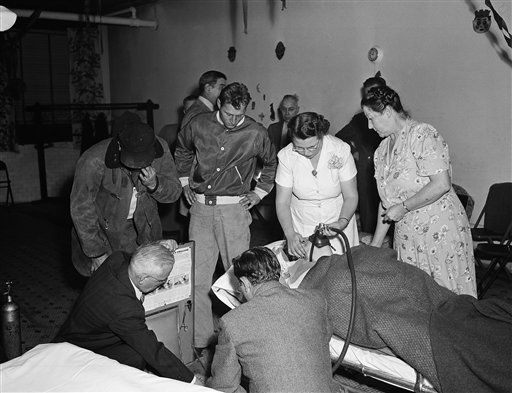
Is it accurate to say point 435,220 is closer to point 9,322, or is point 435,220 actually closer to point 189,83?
point 9,322

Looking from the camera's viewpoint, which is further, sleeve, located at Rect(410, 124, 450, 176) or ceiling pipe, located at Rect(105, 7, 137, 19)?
ceiling pipe, located at Rect(105, 7, 137, 19)

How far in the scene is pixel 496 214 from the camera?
471cm

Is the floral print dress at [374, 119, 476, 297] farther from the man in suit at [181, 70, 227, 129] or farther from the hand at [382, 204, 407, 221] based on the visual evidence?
the man in suit at [181, 70, 227, 129]

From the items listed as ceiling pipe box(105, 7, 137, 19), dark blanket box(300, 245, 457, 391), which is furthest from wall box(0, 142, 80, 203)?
dark blanket box(300, 245, 457, 391)

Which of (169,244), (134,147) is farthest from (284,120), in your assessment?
(169,244)

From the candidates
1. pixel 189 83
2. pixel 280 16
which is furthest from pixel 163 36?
pixel 280 16

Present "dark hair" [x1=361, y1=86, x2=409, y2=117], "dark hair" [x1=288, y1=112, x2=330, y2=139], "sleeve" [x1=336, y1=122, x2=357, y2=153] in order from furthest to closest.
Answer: "sleeve" [x1=336, y1=122, x2=357, y2=153]
"dark hair" [x1=288, y1=112, x2=330, y2=139]
"dark hair" [x1=361, y1=86, x2=409, y2=117]

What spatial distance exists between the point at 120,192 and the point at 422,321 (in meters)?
1.62

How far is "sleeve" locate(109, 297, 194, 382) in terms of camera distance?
2373 mm

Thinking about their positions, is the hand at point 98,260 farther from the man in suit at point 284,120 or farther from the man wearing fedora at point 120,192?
the man in suit at point 284,120

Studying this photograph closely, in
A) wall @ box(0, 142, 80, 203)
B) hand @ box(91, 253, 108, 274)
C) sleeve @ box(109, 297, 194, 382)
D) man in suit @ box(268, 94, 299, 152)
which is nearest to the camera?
sleeve @ box(109, 297, 194, 382)

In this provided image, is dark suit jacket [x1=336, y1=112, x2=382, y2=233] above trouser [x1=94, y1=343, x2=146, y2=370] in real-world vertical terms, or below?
above

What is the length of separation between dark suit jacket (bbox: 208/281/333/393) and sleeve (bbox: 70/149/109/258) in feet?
4.15

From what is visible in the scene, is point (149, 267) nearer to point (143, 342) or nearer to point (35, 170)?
point (143, 342)
